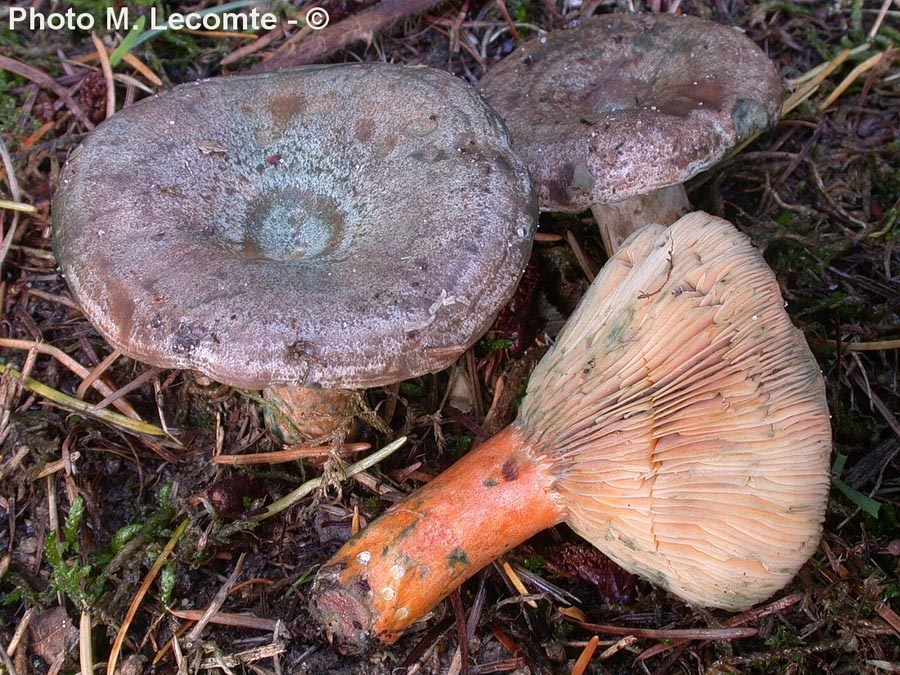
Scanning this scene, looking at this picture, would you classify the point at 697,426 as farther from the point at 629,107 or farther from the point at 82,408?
the point at 82,408

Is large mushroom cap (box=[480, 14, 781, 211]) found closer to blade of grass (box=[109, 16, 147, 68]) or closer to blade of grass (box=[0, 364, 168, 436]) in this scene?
blade of grass (box=[109, 16, 147, 68])

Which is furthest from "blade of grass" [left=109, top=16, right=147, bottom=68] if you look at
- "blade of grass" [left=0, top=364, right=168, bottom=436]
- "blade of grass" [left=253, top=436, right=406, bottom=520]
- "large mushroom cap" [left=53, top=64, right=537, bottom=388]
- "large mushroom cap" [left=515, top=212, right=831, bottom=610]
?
"large mushroom cap" [left=515, top=212, right=831, bottom=610]

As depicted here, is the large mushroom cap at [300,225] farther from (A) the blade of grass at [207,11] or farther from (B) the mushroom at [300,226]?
(A) the blade of grass at [207,11]

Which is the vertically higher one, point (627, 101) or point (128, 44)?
point (128, 44)

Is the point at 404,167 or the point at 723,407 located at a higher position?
the point at 404,167

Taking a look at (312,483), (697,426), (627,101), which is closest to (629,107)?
(627,101)

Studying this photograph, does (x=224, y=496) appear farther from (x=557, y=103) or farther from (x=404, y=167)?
(x=557, y=103)

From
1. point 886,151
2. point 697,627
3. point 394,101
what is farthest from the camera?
point 886,151

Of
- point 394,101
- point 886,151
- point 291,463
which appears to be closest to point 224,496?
point 291,463
